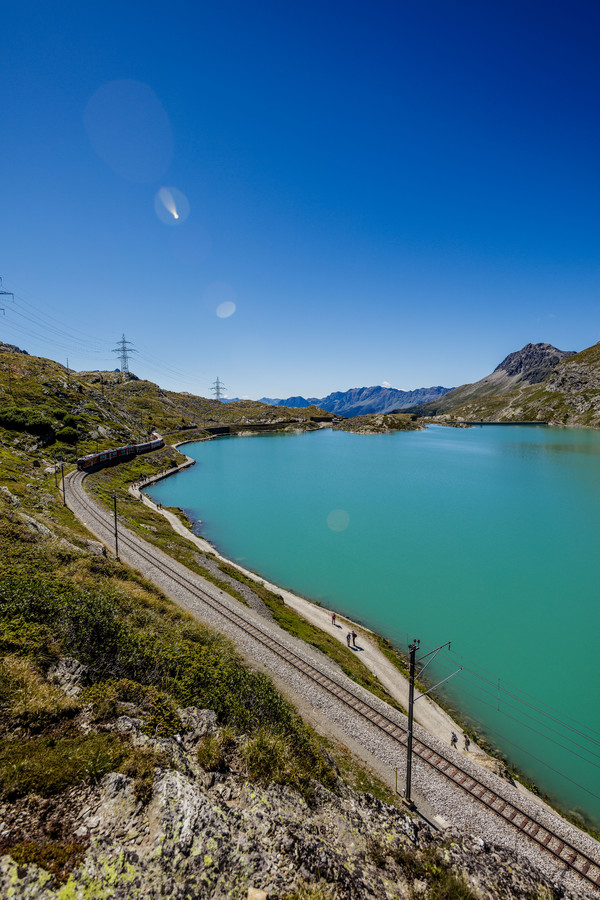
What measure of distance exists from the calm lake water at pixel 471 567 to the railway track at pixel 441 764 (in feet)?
24.6

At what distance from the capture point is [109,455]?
10625 cm

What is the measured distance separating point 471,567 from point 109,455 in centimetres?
9940

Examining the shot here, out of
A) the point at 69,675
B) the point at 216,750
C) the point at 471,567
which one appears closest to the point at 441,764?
the point at 216,750

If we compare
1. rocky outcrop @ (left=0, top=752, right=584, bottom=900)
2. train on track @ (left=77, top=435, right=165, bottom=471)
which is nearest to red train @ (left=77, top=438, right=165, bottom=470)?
train on track @ (left=77, top=435, right=165, bottom=471)

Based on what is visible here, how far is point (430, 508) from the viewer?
3462 inches

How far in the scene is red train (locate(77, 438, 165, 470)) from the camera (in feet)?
305

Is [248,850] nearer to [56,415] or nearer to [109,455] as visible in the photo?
[109,455]

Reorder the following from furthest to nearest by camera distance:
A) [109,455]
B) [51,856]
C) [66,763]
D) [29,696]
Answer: [109,455], [29,696], [66,763], [51,856]

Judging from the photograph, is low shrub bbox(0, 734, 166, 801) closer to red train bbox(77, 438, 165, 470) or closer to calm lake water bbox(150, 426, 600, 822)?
calm lake water bbox(150, 426, 600, 822)

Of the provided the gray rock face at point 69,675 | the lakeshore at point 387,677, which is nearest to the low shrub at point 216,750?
the gray rock face at point 69,675

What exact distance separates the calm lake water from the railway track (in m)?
7.50

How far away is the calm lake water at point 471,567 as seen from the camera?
31.0 meters

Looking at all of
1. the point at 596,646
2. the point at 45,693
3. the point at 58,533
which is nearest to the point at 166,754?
the point at 45,693

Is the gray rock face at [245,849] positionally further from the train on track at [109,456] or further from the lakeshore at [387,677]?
the train on track at [109,456]
